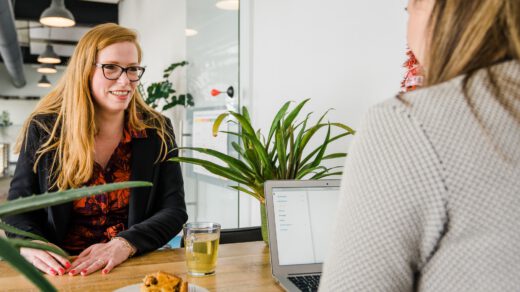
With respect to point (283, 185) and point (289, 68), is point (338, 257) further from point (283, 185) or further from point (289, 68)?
point (289, 68)

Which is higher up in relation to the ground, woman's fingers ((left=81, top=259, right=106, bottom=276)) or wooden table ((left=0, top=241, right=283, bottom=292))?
woman's fingers ((left=81, top=259, right=106, bottom=276))

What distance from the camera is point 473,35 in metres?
0.51

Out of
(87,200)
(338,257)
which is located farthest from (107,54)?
(338,257)

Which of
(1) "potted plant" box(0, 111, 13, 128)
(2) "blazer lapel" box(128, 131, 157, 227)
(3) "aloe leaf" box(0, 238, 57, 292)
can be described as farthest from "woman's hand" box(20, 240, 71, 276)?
(1) "potted plant" box(0, 111, 13, 128)

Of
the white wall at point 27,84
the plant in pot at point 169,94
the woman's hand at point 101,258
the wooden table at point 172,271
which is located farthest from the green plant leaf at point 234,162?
the white wall at point 27,84

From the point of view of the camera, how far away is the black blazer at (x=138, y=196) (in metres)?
1.62

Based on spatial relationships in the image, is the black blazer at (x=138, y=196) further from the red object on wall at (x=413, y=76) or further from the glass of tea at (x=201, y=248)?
the red object on wall at (x=413, y=76)

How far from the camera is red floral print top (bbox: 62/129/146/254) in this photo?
174 centimetres

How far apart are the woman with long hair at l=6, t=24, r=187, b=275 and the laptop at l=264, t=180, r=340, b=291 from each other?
0.51 meters

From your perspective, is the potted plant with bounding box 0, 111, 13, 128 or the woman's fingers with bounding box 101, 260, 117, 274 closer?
the woman's fingers with bounding box 101, 260, 117, 274

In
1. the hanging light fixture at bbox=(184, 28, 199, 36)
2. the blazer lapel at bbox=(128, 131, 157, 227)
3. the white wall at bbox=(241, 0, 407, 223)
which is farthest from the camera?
the hanging light fixture at bbox=(184, 28, 199, 36)

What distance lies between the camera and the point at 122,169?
185cm

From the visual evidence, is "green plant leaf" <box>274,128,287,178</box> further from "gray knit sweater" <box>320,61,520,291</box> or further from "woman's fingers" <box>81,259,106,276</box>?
"gray knit sweater" <box>320,61,520,291</box>

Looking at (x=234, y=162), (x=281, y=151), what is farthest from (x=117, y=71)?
(x=281, y=151)
